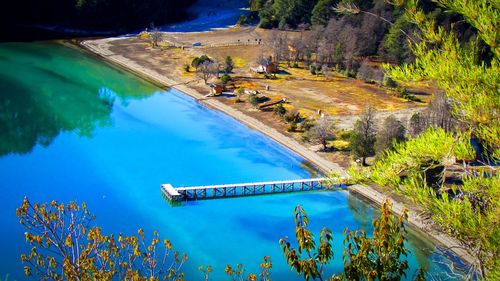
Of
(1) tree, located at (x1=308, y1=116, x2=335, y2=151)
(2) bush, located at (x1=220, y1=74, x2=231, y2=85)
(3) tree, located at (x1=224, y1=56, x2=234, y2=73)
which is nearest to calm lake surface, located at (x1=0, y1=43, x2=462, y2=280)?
(1) tree, located at (x1=308, y1=116, x2=335, y2=151)

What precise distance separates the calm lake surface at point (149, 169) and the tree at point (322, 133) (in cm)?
180

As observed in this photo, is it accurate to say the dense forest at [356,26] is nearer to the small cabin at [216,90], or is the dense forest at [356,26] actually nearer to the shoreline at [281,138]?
the small cabin at [216,90]

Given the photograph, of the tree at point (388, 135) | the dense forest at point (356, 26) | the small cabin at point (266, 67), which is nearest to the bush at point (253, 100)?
the small cabin at point (266, 67)

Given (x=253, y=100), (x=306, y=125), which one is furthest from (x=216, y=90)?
(x=306, y=125)

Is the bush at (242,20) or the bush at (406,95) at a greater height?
the bush at (242,20)

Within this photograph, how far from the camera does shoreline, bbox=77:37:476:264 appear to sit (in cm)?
2455

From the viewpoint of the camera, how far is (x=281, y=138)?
35188mm

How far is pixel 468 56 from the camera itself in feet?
26.3

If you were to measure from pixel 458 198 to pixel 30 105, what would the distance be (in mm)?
36680

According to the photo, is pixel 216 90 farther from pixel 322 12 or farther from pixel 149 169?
pixel 322 12

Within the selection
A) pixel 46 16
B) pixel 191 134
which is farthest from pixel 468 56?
pixel 46 16

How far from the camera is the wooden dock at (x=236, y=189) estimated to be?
90.5 feet

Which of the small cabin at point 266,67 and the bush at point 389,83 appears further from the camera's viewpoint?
the small cabin at point 266,67

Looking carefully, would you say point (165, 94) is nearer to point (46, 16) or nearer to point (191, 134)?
point (191, 134)
